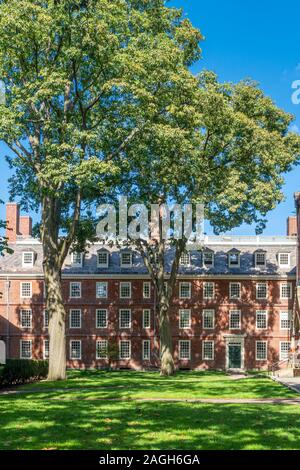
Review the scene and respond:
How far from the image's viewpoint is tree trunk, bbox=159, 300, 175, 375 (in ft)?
142

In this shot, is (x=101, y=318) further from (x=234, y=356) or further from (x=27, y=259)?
(x=234, y=356)

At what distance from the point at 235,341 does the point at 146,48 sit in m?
28.9

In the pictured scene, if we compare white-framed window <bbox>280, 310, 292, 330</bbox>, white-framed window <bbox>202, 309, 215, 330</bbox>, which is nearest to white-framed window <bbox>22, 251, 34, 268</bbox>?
white-framed window <bbox>202, 309, 215, 330</bbox>

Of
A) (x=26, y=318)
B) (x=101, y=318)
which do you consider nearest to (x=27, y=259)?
(x=26, y=318)

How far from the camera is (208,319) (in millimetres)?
56438

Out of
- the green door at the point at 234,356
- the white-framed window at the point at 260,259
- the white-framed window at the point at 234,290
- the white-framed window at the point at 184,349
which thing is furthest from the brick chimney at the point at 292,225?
Result: the white-framed window at the point at 184,349

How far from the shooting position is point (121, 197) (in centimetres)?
3750

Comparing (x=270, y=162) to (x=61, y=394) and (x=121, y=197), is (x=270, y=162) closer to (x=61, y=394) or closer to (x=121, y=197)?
(x=121, y=197)

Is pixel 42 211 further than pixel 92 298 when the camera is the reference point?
No

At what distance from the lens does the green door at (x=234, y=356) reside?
55628 millimetres

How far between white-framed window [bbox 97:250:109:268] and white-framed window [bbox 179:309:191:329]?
7.39 metres

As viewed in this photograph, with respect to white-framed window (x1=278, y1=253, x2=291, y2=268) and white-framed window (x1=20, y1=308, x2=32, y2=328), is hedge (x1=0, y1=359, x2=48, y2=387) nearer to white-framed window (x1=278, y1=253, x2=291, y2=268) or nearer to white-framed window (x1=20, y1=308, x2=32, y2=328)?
white-framed window (x1=20, y1=308, x2=32, y2=328)

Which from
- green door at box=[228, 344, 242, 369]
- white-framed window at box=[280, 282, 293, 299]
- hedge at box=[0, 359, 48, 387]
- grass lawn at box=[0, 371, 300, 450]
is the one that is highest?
white-framed window at box=[280, 282, 293, 299]
